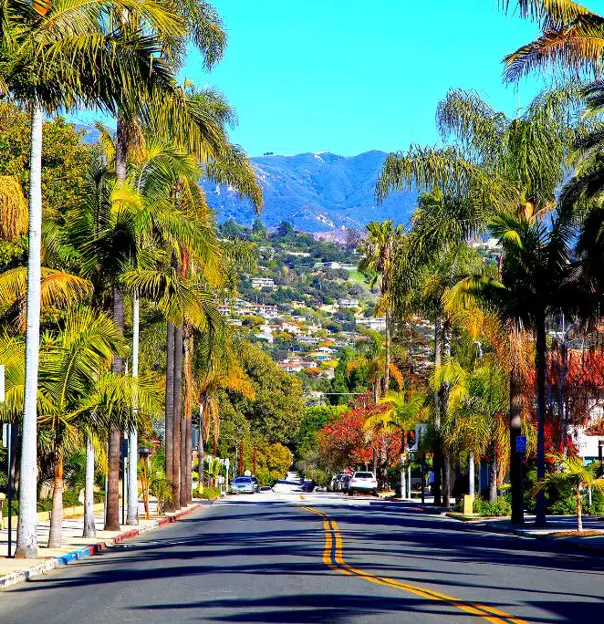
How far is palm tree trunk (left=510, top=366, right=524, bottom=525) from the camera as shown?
120ft

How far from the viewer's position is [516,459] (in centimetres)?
3728

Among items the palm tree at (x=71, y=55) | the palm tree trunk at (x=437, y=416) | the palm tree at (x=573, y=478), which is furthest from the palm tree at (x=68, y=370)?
the palm tree trunk at (x=437, y=416)

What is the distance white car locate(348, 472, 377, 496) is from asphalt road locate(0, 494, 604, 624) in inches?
1956

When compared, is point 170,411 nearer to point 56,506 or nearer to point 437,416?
point 437,416

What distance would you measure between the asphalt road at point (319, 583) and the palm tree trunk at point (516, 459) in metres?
8.20

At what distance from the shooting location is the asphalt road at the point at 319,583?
509 inches

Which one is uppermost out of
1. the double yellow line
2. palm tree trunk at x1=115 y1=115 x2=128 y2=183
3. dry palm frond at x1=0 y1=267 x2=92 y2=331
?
palm tree trunk at x1=115 y1=115 x2=128 y2=183

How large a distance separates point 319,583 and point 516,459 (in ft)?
73.3

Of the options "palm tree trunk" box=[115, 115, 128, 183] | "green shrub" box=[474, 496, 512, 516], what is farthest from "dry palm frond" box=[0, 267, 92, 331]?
"green shrub" box=[474, 496, 512, 516]

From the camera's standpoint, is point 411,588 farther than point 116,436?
No

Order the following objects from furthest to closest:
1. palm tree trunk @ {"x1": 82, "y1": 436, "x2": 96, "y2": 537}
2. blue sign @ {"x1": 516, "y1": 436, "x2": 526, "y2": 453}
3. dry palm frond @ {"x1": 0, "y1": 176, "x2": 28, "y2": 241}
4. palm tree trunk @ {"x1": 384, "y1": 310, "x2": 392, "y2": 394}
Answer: palm tree trunk @ {"x1": 384, "y1": 310, "x2": 392, "y2": 394} < blue sign @ {"x1": 516, "y1": 436, "x2": 526, "y2": 453} < palm tree trunk @ {"x1": 82, "y1": 436, "x2": 96, "y2": 537} < dry palm frond @ {"x1": 0, "y1": 176, "x2": 28, "y2": 241}

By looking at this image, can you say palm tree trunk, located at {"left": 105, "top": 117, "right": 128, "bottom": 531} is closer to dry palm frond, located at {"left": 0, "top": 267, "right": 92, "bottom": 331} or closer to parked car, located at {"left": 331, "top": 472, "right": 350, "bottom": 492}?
dry palm frond, located at {"left": 0, "top": 267, "right": 92, "bottom": 331}

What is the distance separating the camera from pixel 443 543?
1048 inches

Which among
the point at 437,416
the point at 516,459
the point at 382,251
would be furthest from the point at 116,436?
the point at 382,251
